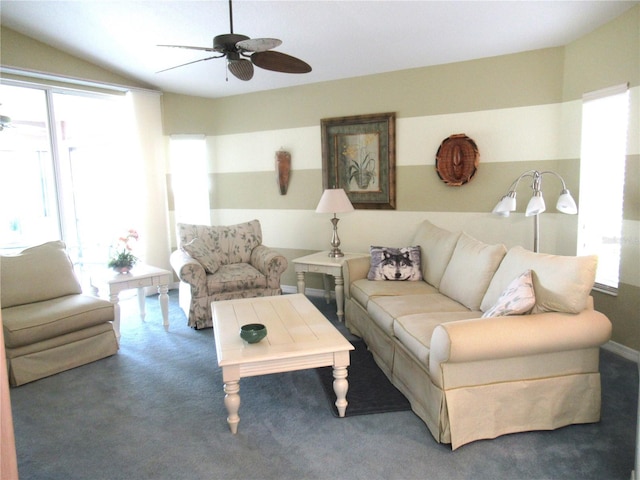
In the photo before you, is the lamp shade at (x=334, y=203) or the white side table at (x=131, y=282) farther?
the lamp shade at (x=334, y=203)

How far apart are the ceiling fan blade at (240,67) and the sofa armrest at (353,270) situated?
1859mm

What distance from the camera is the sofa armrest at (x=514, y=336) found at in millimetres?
2113

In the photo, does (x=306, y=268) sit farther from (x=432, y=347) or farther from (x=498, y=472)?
(x=498, y=472)

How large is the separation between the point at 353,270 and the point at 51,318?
2400mm

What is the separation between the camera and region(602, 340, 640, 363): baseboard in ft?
10.3

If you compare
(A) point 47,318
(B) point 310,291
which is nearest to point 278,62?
(A) point 47,318

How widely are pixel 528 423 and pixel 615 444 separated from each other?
41 cm

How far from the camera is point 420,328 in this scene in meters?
2.58

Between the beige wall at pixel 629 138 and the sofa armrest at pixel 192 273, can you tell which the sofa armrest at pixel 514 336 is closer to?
the beige wall at pixel 629 138

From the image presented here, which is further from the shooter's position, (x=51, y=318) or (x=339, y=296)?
(x=339, y=296)

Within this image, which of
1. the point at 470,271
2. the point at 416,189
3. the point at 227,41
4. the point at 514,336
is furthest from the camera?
the point at 416,189

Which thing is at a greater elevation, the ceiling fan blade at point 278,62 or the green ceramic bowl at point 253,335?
the ceiling fan blade at point 278,62

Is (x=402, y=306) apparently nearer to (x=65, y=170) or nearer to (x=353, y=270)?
(x=353, y=270)

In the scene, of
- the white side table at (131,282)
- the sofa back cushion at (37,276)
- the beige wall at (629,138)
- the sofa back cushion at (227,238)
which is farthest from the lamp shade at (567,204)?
the sofa back cushion at (37,276)
